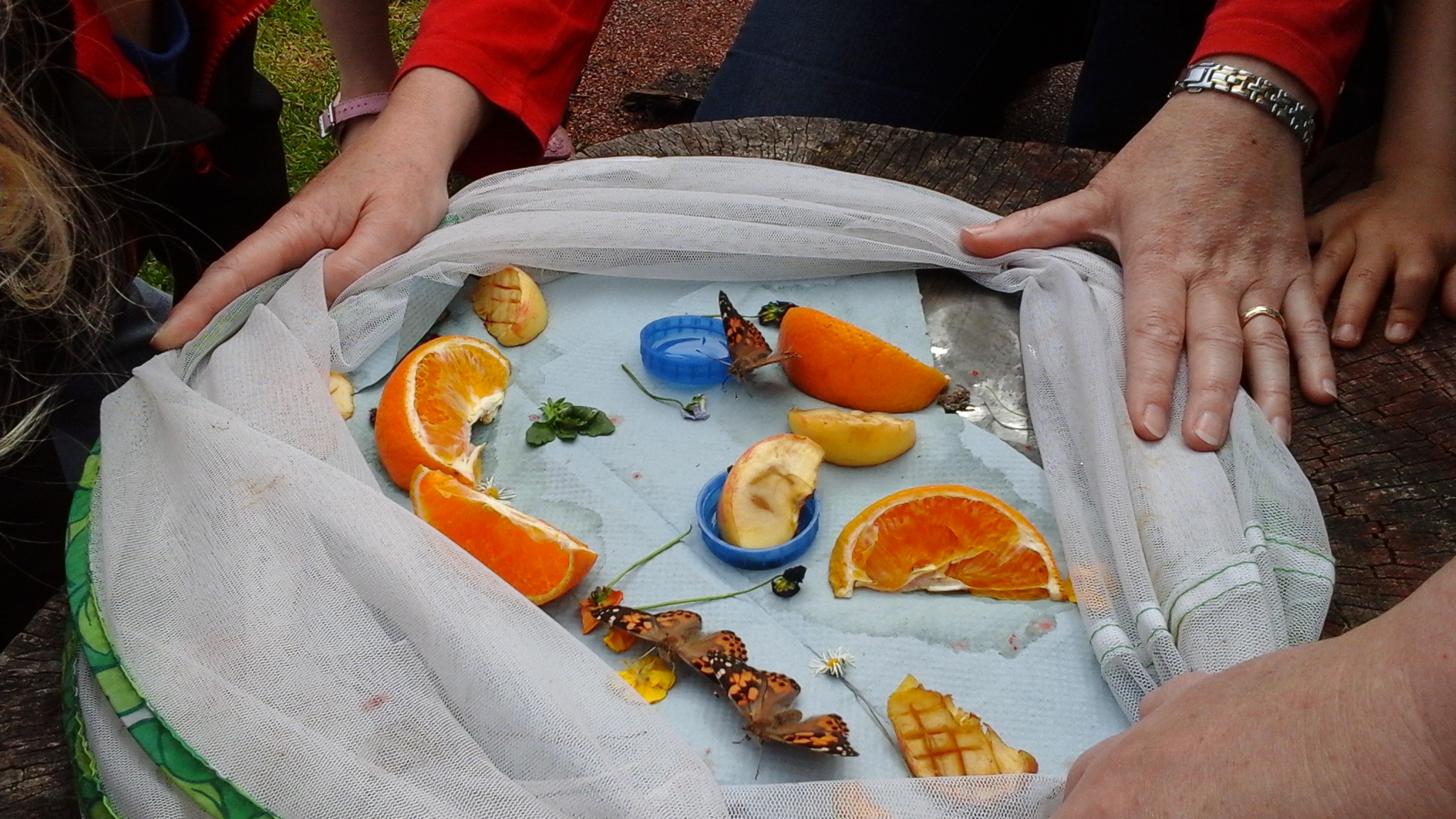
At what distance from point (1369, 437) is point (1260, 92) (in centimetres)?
57

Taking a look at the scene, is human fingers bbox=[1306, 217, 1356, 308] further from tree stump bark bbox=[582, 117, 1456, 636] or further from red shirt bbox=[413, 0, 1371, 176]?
red shirt bbox=[413, 0, 1371, 176]

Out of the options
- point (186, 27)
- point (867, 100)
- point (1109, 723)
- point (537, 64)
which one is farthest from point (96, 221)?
point (867, 100)

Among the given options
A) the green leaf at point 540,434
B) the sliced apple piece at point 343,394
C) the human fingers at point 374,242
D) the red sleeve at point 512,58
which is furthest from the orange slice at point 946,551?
the red sleeve at point 512,58

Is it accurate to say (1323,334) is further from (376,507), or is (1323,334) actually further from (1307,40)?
(376,507)

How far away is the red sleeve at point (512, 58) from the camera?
1.93 metres

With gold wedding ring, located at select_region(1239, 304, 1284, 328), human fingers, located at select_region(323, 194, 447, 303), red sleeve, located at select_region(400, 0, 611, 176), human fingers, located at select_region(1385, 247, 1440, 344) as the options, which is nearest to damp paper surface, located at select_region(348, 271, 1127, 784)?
human fingers, located at select_region(323, 194, 447, 303)

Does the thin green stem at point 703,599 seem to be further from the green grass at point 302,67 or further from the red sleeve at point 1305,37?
the green grass at point 302,67

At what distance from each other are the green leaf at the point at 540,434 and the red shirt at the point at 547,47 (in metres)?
0.77

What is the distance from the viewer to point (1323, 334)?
58.2 inches

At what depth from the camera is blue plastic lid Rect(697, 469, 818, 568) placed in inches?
51.3

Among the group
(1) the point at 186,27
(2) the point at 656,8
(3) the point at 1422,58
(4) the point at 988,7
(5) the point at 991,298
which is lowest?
(2) the point at 656,8

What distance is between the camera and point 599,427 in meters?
1.51

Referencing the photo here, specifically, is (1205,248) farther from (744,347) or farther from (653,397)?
(653,397)

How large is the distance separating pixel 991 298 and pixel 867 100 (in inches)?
34.8
